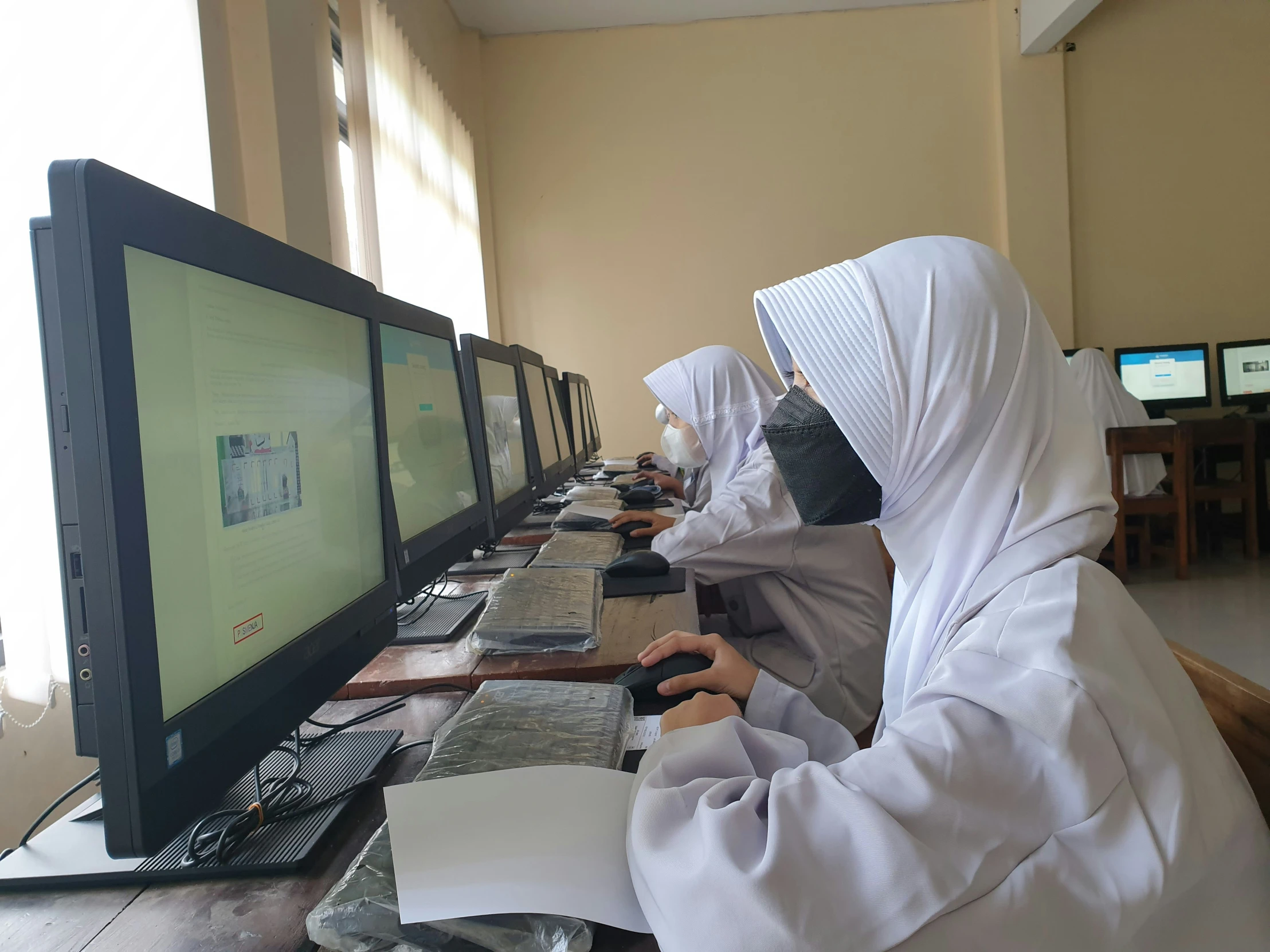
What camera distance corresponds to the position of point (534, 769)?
26.3 inches

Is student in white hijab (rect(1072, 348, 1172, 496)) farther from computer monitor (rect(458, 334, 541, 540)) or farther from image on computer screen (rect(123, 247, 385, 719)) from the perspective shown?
image on computer screen (rect(123, 247, 385, 719))

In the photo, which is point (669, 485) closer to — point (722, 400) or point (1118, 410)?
point (722, 400)

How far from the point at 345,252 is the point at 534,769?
269 cm

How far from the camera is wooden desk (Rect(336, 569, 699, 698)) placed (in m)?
1.09

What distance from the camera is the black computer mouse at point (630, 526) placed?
2.16 m

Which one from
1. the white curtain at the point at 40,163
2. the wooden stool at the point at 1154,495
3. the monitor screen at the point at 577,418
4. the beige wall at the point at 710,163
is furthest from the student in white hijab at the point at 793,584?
the beige wall at the point at 710,163

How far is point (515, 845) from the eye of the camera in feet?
1.88

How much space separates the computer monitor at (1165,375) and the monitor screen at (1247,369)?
5.7 inches

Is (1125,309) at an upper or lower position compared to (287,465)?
upper

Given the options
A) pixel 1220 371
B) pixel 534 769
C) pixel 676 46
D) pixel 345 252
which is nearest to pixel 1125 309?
pixel 1220 371

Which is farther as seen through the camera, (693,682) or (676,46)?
(676,46)

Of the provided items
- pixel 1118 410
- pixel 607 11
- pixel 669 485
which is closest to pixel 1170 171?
pixel 1118 410

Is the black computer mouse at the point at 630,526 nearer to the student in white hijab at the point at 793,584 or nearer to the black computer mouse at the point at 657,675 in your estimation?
the student in white hijab at the point at 793,584

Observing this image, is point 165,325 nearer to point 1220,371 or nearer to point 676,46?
point 676,46
